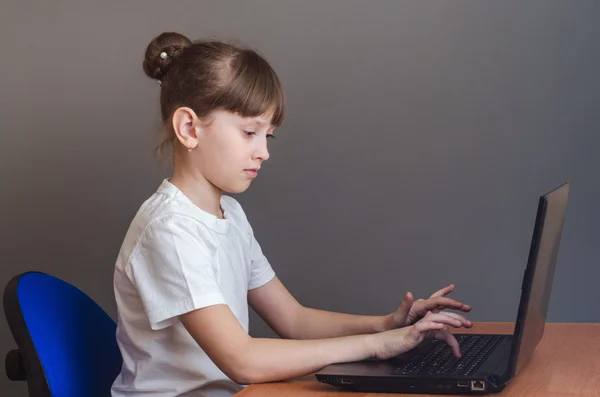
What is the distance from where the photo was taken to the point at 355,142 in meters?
2.01

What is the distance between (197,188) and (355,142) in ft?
2.26

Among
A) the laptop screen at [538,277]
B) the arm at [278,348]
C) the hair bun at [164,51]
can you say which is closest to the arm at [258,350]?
the arm at [278,348]

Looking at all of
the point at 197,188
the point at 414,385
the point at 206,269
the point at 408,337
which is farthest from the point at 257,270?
the point at 414,385

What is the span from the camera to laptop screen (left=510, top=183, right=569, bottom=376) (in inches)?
40.1

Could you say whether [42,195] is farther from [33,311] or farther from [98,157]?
[33,311]

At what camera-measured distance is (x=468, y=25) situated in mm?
1926

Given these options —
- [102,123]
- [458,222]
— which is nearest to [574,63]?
[458,222]

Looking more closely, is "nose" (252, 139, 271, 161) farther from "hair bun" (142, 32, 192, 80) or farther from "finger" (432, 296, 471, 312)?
"finger" (432, 296, 471, 312)

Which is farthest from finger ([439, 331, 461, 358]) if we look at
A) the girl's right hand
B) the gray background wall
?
the gray background wall

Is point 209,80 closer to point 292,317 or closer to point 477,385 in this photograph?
point 292,317

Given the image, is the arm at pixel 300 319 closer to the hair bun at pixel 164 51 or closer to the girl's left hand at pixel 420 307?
the girl's left hand at pixel 420 307

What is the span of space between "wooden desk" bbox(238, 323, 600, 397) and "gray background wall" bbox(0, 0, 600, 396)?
58 cm

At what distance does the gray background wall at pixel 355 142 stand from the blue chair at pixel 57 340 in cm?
68

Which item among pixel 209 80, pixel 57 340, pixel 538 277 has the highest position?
pixel 209 80
